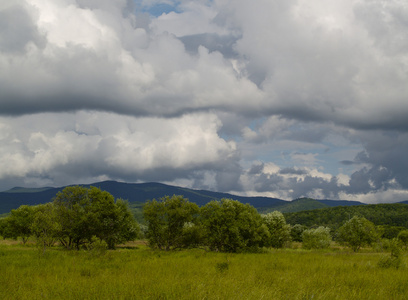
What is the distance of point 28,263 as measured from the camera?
22.3m

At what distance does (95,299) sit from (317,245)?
Answer: 8763cm

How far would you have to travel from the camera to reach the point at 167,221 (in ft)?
177

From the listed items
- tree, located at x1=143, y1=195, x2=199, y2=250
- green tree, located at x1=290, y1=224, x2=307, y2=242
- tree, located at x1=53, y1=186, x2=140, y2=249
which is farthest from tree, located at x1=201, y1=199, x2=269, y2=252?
green tree, located at x1=290, y1=224, x2=307, y2=242

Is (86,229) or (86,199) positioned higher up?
(86,199)

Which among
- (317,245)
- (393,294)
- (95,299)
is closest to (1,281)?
(95,299)

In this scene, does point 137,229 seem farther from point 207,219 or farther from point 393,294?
point 393,294

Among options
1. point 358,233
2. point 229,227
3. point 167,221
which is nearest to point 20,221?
point 167,221

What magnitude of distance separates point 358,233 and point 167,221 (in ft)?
172

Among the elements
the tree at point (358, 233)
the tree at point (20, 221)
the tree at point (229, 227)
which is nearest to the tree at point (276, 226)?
the tree at point (358, 233)

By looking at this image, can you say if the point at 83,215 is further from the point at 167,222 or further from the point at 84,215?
the point at 167,222

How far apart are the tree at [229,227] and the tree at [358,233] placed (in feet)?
116

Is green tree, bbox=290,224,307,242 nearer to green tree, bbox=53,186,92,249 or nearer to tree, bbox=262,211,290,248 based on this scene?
tree, bbox=262,211,290,248

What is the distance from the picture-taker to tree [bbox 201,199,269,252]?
49938mm

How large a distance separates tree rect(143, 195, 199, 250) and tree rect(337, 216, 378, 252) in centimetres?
4541
